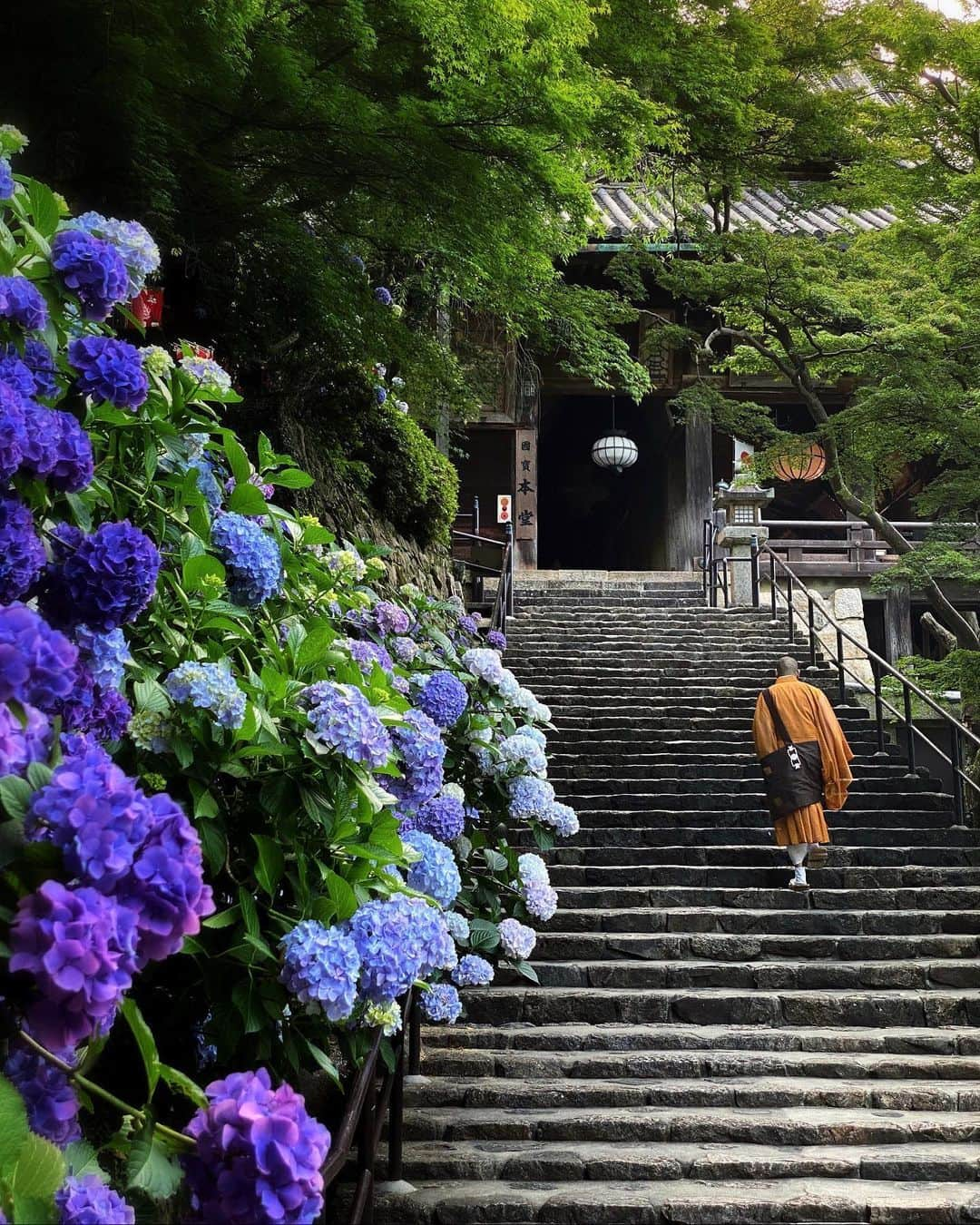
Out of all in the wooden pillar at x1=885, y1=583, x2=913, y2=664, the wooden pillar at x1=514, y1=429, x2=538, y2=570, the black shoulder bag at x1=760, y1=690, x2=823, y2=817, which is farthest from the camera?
the wooden pillar at x1=514, y1=429, x2=538, y2=570

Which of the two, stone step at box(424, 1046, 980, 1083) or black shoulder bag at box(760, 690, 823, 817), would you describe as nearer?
stone step at box(424, 1046, 980, 1083)

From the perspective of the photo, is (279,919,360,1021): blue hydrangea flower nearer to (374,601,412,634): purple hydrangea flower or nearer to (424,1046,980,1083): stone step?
(374,601,412,634): purple hydrangea flower

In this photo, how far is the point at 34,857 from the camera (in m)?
1.07

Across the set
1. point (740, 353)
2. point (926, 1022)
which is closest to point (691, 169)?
point (740, 353)

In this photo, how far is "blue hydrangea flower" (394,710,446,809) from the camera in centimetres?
245

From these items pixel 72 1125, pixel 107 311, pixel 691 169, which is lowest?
pixel 72 1125

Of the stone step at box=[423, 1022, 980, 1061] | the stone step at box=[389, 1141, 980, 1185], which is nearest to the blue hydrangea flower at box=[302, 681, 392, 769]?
the stone step at box=[389, 1141, 980, 1185]

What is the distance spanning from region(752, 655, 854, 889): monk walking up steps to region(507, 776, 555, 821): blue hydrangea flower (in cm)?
335

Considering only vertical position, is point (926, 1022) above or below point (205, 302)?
below

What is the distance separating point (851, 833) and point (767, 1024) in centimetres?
271

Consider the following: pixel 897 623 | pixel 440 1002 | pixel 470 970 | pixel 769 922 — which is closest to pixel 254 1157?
pixel 440 1002

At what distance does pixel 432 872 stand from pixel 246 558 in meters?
0.88

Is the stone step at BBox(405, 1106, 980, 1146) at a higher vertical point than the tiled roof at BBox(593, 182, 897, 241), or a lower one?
lower

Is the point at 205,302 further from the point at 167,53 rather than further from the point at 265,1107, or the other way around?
the point at 265,1107
